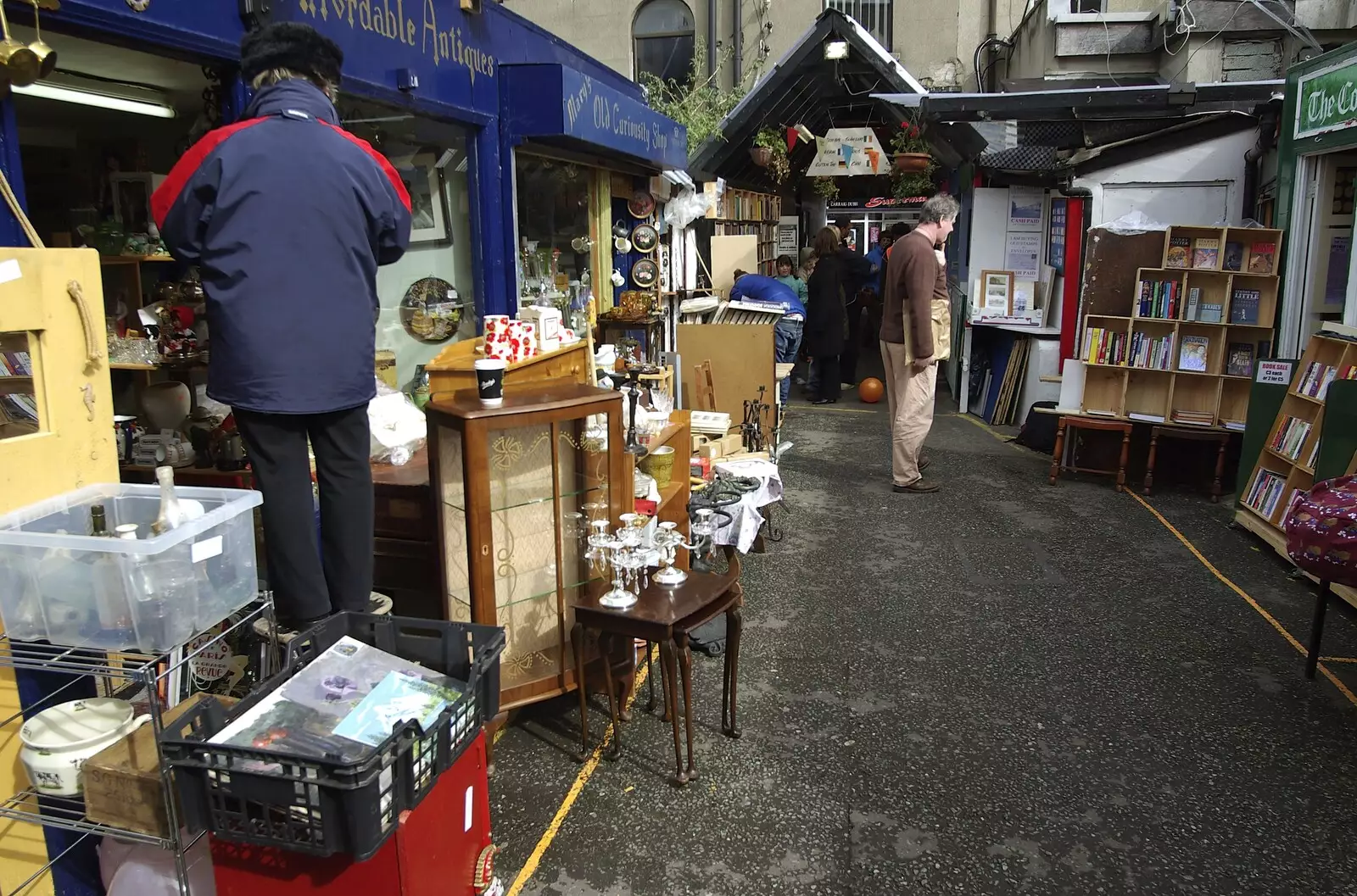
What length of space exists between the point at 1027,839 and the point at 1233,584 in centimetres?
304

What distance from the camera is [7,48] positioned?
2.44 m

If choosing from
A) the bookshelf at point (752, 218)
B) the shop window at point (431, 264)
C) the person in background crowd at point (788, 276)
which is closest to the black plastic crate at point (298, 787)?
the shop window at point (431, 264)

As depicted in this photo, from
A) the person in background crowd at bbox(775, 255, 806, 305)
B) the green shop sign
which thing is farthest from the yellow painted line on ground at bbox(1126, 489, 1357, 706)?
the person in background crowd at bbox(775, 255, 806, 305)

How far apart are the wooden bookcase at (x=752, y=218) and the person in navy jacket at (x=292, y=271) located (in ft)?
26.2

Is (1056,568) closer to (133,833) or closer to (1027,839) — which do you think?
(1027,839)

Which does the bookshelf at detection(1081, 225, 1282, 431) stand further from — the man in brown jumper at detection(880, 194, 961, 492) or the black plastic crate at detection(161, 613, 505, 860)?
the black plastic crate at detection(161, 613, 505, 860)

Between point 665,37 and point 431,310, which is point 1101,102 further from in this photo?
point 665,37

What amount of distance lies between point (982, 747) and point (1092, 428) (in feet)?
14.5

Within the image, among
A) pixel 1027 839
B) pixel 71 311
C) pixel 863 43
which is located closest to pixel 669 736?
pixel 1027 839

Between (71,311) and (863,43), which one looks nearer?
(71,311)

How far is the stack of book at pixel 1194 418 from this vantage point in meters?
7.04

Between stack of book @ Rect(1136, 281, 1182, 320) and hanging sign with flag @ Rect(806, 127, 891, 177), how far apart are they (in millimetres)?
5506

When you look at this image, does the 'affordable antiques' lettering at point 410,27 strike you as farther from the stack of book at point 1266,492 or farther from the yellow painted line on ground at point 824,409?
the yellow painted line on ground at point 824,409

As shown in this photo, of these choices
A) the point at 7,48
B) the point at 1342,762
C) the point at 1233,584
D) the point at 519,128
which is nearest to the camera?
the point at 7,48
